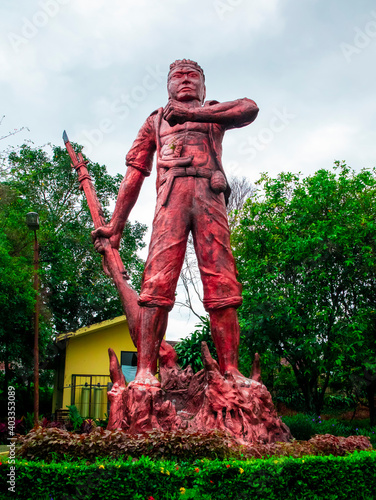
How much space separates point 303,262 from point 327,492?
7.53 meters

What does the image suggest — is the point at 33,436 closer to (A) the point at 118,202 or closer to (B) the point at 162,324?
(B) the point at 162,324

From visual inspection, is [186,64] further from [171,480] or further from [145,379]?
[171,480]

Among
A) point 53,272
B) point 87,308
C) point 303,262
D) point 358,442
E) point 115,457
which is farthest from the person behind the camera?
point 87,308

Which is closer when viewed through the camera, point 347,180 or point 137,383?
point 137,383

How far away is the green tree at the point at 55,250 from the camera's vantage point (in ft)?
48.1

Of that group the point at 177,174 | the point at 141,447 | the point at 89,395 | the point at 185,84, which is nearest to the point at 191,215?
the point at 177,174

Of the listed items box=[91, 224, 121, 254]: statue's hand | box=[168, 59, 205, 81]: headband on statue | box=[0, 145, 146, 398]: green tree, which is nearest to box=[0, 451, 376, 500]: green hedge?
box=[91, 224, 121, 254]: statue's hand

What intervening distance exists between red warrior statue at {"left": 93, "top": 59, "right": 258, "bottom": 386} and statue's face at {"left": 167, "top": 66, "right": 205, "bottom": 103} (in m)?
0.01

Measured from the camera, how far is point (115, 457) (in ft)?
13.5

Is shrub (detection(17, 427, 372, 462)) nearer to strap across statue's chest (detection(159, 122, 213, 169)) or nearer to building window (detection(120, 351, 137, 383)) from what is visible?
strap across statue's chest (detection(159, 122, 213, 169))

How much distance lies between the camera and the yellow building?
16359 millimetres

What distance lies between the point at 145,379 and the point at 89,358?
12.3 m

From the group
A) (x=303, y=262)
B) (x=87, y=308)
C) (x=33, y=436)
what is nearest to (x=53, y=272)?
(x=87, y=308)

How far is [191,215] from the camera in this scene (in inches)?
229
